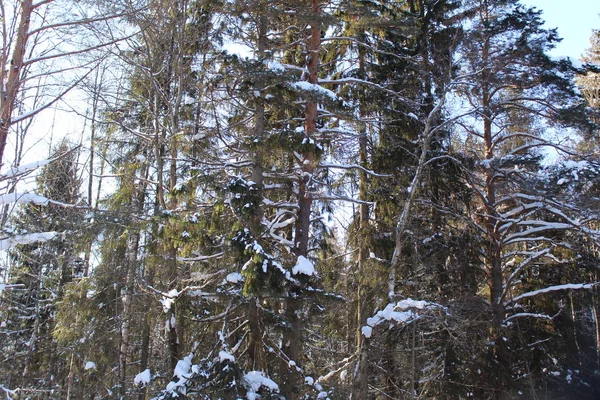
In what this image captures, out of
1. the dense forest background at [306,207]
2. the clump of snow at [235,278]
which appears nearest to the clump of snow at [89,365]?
the dense forest background at [306,207]

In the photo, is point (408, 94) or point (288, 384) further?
point (408, 94)

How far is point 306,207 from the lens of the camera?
9.31 meters

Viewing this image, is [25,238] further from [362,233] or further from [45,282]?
[45,282]

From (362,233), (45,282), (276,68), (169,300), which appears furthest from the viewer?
(45,282)

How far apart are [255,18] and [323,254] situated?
6211mm

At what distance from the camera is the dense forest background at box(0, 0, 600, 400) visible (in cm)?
762

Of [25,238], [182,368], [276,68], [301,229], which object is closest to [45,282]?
[301,229]

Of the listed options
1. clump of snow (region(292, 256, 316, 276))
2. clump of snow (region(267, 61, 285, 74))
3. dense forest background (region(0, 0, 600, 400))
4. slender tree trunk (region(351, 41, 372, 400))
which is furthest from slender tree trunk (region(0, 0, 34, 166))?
slender tree trunk (region(351, 41, 372, 400))

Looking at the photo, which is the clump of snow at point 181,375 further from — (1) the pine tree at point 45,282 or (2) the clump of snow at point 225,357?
(1) the pine tree at point 45,282

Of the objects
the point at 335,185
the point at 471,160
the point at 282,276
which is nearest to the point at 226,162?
the point at 282,276

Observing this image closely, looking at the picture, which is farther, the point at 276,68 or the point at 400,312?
the point at 276,68

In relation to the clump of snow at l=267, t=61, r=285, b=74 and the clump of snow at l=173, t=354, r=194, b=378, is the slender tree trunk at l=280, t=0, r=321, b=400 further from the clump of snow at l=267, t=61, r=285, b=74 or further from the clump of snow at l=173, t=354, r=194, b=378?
the clump of snow at l=173, t=354, r=194, b=378

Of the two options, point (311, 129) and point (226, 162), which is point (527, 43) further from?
point (226, 162)

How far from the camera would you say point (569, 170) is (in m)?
10.5
